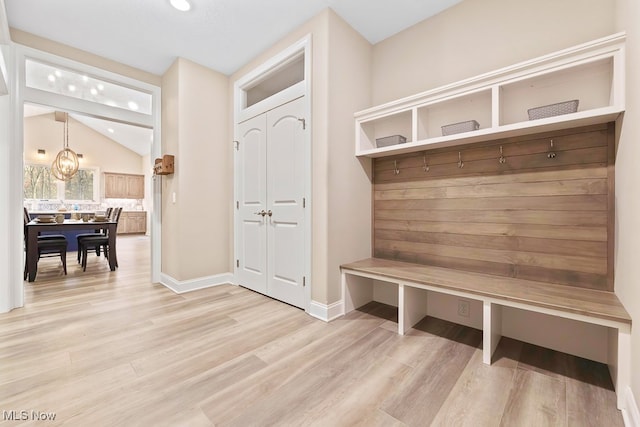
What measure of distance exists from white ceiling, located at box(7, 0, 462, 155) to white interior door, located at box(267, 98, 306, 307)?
2.53ft

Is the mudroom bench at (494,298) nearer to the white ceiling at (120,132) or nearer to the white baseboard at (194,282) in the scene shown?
the white baseboard at (194,282)

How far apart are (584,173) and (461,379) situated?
1.52 meters

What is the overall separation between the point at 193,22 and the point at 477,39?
2565 millimetres

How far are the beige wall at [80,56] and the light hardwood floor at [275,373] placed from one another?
2.66m

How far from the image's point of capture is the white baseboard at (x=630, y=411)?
1.15m

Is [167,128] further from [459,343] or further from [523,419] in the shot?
[523,419]

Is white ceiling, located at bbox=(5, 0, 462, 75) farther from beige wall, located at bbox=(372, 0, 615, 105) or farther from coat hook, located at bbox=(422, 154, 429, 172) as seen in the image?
coat hook, located at bbox=(422, 154, 429, 172)

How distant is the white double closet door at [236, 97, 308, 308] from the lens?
2725 mm

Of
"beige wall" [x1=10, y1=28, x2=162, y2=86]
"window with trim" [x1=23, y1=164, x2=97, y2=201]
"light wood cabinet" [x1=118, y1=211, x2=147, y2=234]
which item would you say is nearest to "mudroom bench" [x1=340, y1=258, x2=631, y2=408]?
"beige wall" [x1=10, y1=28, x2=162, y2=86]

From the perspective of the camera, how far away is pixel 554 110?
172 cm

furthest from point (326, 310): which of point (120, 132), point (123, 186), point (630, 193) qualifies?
point (123, 186)

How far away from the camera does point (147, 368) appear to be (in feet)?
5.59

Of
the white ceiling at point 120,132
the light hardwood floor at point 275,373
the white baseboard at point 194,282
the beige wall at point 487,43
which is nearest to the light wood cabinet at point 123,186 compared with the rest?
the white ceiling at point 120,132

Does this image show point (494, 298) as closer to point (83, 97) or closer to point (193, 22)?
point (193, 22)
